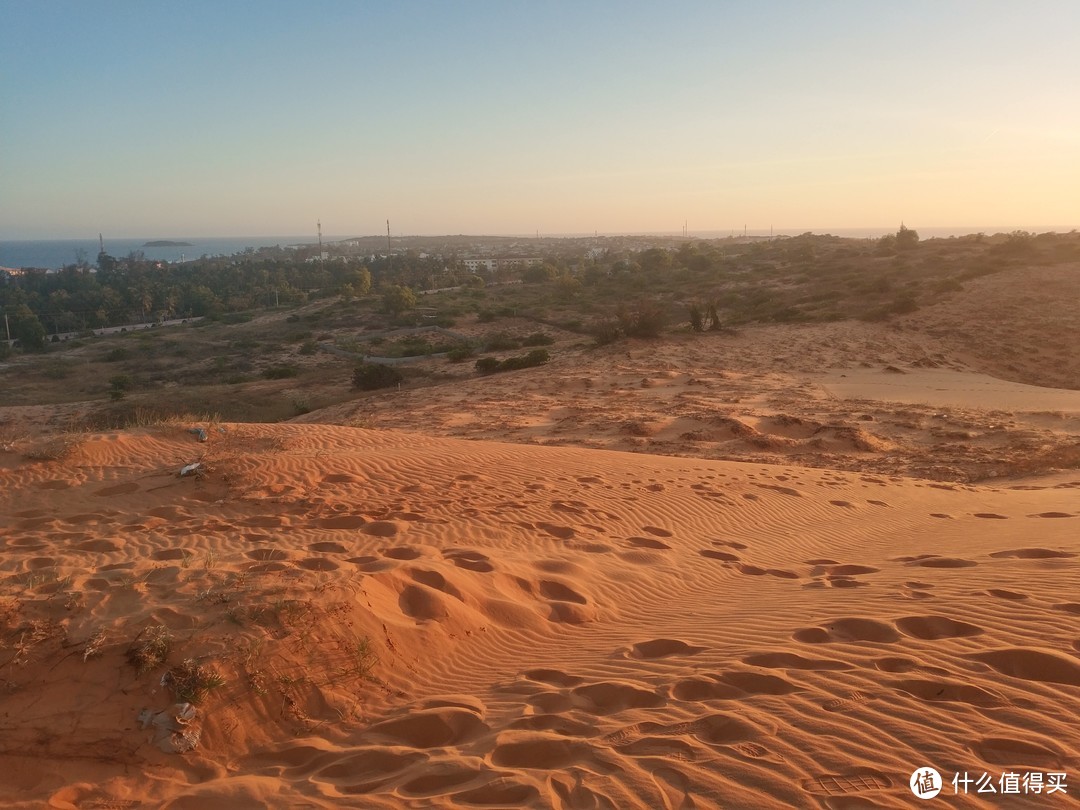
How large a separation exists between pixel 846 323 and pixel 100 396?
3094 cm

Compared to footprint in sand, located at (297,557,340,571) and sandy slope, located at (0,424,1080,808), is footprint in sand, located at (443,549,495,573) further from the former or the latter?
footprint in sand, located at (297,557,340,571)

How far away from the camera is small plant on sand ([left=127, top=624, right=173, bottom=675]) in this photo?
412 centimetres

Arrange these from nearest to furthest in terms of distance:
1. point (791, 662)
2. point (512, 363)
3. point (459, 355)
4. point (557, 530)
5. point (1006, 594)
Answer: point (791, 662) < point (1006, 594) < point (557, 530) < point (512, 363) < point (459, 355)

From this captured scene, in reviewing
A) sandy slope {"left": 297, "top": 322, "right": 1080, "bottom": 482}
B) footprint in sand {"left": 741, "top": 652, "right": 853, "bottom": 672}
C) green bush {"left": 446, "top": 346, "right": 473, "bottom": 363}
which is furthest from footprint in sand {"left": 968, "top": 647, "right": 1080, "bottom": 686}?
green bush {"left": 446, "top": 346, "right": 473, "bottom": 363}

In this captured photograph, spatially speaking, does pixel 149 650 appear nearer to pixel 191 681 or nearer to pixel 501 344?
pixel 191 681

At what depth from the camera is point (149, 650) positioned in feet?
13.7

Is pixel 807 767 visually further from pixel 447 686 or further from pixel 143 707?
pixel 143 707

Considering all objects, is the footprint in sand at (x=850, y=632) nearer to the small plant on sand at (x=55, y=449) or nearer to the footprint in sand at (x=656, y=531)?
the footprint in sand at (x=656, y=531)

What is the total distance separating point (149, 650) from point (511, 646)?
7.94ft

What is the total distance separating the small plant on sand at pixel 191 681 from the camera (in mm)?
3982

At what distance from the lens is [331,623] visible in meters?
4.80

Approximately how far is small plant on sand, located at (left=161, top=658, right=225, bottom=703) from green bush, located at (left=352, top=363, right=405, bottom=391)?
72.7 feet

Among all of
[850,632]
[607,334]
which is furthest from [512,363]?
[850,632]

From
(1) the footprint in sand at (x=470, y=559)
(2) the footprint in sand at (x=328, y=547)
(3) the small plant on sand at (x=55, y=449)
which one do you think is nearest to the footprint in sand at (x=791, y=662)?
(1) the footprint in sand at (x=470, y=559)
